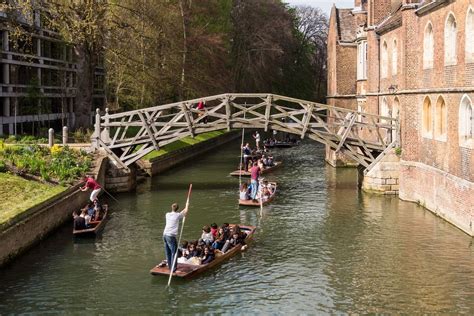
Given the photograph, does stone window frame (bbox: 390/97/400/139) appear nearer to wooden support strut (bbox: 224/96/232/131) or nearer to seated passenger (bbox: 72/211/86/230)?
wooden support strut (bbox: 224/96/232/131)

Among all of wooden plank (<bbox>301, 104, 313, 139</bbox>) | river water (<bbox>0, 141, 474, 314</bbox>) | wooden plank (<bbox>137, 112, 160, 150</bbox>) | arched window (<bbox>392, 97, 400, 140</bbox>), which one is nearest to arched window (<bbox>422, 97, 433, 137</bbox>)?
river water (<bbox>0, 141, 474, 314</bbox>)

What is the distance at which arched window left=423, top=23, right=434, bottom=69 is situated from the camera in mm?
22955

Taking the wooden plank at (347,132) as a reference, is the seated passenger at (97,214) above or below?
below

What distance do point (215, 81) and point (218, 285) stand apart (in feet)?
112

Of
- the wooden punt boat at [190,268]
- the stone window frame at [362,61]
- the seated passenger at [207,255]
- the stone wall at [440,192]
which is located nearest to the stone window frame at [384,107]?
the stone window frame at [362,61]

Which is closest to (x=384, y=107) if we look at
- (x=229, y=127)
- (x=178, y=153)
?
(x=229, y=127)

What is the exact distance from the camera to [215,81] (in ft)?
157

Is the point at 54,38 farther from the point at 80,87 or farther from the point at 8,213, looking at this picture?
the point at 8,213

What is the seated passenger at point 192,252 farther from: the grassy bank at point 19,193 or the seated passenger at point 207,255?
the grassy bank at point 19,193

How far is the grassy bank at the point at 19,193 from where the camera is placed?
1720 centimetres

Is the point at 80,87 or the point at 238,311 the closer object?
the point at 238,311

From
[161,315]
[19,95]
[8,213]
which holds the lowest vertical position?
[161,315]

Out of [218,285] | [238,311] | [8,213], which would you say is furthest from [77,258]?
[238,311]

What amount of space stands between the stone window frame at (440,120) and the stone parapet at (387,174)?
4061 millimetres
